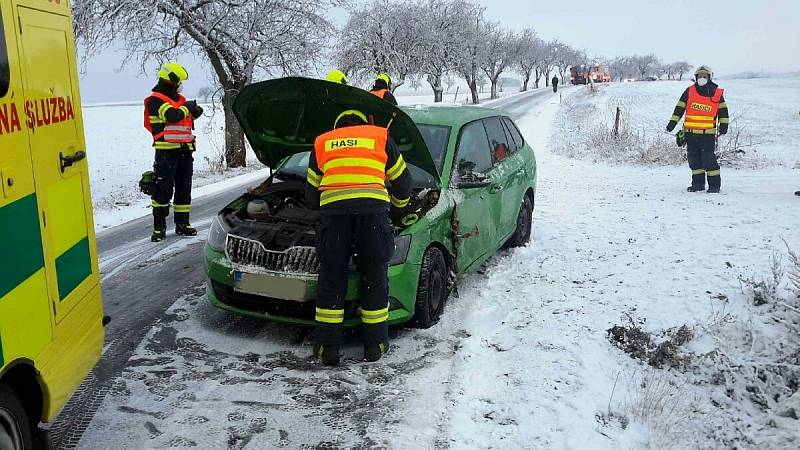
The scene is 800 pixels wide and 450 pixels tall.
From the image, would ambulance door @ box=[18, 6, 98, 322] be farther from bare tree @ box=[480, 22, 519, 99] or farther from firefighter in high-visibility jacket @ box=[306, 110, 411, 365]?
bare tree @ box=[480, 22, 519, 99]

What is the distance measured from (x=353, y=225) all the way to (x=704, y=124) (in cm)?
787

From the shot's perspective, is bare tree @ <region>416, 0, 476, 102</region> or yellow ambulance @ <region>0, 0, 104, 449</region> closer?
yellow ambulance @ <region>0, 0, 104, 449</region>

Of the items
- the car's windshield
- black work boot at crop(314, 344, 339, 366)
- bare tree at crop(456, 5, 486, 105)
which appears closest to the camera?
black work boot at crop(314, 344, 339, 366)

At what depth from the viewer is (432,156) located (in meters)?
5.13

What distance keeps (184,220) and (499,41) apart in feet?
184

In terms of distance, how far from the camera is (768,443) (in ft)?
10.6

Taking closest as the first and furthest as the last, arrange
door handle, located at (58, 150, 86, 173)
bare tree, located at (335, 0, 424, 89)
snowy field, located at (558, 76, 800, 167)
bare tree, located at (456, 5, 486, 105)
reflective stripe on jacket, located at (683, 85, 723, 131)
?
1. door handle, located at (58, 150, 86, 173)
2. reflective stripe on jacket, located at (683, 85, 723, 131)
3. snowy field, located at (558, 76, 800, 167)
4. bare tree, located at (335, 0, 424, 89)
5. bare tree, located at (456, 5, 486, 105)

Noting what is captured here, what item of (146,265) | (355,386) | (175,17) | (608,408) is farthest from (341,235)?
(175,17)

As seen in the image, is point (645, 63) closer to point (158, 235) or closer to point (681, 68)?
point (681, 68)

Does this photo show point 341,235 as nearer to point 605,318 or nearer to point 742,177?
point 605,318

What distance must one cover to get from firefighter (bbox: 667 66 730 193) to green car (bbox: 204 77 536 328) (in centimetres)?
508

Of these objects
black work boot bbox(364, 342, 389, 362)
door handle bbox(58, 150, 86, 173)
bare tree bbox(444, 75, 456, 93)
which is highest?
bare tree bbox(444, 75, 456, 93)

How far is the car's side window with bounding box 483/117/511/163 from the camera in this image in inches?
238

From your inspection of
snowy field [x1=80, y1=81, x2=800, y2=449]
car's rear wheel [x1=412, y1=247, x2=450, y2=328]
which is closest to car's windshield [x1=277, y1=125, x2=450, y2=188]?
car's rear wheel [x1=412, y1=247, x2=450, y2=328]
